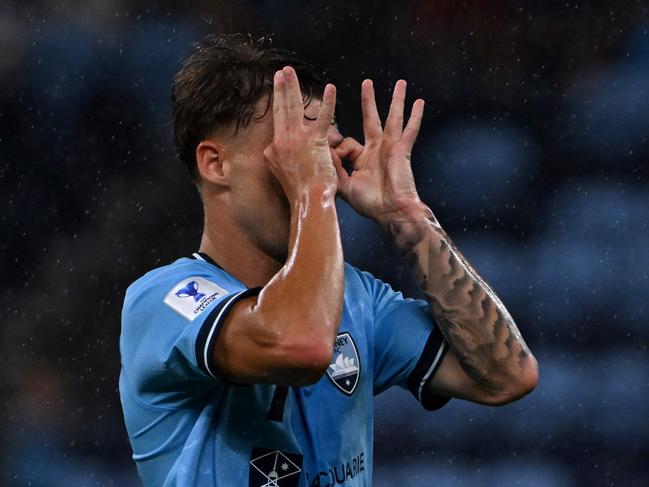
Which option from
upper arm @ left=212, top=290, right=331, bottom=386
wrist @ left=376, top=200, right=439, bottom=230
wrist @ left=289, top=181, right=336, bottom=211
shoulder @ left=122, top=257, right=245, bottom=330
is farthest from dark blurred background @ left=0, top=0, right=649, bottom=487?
upper arm @ left=212, top=290, right=331, bottom=386


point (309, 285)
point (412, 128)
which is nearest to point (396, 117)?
A: point (412, 128)

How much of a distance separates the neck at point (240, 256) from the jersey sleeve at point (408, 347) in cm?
27

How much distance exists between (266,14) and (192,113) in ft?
8.37

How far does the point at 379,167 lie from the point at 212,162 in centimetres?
33

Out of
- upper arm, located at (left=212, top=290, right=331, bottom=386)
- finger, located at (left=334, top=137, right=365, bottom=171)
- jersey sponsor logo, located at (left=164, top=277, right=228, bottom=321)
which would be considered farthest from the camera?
finger, located at (left=334, top=137, right=365, bottom=171)

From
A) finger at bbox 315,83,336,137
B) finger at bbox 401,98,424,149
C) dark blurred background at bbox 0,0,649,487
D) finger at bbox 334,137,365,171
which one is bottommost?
dark blurred background at bbox 0,0,649,487

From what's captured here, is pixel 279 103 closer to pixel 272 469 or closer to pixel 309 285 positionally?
pixel 309 285

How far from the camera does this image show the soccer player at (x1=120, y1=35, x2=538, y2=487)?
1603mm

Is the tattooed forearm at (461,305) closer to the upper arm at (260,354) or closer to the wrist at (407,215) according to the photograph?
the wrist at (407,215)

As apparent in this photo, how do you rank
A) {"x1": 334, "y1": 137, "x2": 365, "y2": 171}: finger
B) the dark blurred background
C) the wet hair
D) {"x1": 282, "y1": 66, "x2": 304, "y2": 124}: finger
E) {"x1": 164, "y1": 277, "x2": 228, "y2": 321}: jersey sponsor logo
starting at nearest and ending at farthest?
1. {"x1": 164, "y1": 277, "x2": 228, "y2": 321}: jersey sponsor logo
2. {"x1": 282, "y1": 66, "x2": 304, "y2": 124}: finger
3. the wet hair
4. {"x1": 334, "y1": 137, "x2": 365, "y2": 171}: finger
5. the dark blurred background

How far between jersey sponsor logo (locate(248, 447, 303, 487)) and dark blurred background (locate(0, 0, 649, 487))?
7.91 feet

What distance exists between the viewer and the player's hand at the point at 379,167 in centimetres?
202

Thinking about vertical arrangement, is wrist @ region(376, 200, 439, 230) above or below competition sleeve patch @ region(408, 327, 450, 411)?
above

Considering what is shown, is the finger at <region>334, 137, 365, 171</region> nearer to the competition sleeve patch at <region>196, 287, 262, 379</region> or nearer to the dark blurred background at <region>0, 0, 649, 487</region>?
the competition sleeve patch at <region>196, 287, 262, 379</region>
